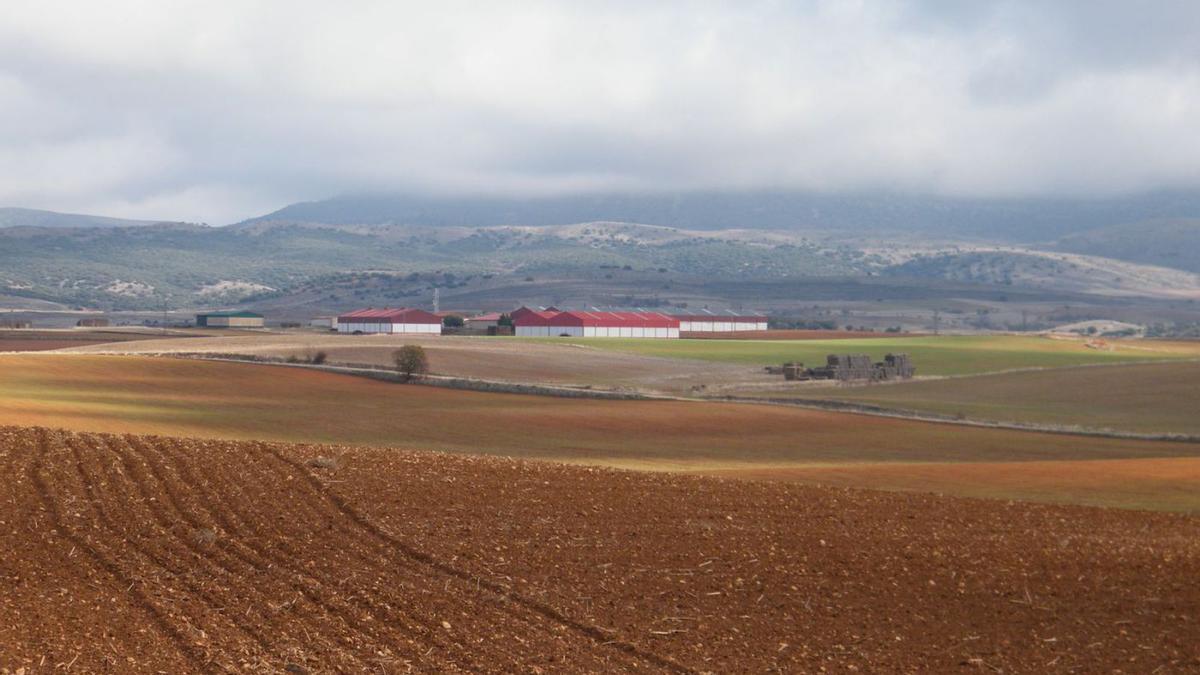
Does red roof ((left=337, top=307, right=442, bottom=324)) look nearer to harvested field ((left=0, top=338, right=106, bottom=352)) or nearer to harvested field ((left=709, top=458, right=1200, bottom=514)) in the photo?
harvested field ((left=0, top=338, right=106, bottom=352))

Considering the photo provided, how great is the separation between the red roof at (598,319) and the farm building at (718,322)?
5.60 meters

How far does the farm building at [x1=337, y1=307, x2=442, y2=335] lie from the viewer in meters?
148

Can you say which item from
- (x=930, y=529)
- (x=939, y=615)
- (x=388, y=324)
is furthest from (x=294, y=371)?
(x=388, y=324)

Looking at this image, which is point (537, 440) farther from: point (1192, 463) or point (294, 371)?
point (294, 371)

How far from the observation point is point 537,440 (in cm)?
4856

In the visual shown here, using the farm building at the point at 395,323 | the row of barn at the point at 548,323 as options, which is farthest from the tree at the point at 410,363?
the farm building at the point at 395,323

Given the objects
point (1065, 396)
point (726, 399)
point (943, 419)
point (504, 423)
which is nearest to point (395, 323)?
point (726, 399)

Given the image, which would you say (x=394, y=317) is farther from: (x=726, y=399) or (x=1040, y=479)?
(x=1040, y=479)

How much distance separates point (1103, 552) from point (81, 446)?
1793cm

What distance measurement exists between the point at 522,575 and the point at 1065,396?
224ft

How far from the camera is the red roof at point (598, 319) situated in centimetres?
14912

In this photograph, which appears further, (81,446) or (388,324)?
(388,324)

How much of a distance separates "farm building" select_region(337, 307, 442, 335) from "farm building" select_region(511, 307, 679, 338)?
29.9 ft

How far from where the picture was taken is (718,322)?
574 feet
